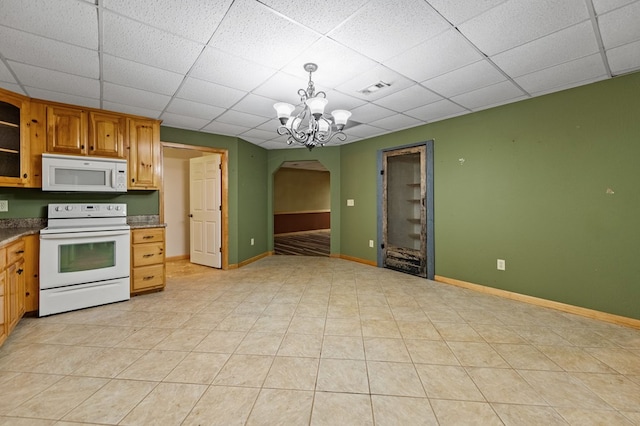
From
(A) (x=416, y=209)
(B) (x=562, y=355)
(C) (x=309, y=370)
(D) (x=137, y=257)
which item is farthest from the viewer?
(A) (x=416, y=209)

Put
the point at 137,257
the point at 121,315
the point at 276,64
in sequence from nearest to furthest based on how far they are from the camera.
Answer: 1. the point at 276,64
2. the point at 121,315
3. the point at 137,257

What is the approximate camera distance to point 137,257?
3.51 metres

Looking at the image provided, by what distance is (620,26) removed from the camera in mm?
1946

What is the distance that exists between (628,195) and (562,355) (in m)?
1.78

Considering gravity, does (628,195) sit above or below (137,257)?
above

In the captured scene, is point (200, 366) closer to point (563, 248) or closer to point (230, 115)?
point (230, 115)

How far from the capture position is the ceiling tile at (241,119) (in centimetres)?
373

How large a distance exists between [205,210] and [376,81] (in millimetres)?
3840

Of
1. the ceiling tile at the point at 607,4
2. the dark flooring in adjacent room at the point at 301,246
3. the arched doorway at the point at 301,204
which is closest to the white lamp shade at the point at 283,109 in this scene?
the ceiling tile at the point at 607,4

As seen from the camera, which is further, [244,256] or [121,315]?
[244,256]

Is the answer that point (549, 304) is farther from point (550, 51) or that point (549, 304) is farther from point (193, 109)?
point (193, 109)

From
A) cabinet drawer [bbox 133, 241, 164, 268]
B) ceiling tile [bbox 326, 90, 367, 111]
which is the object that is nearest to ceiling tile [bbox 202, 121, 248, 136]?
ceiling tile [bbox 326, 90, 367, 111]

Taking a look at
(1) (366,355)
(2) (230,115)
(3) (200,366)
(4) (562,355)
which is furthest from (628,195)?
(2) (230,115)

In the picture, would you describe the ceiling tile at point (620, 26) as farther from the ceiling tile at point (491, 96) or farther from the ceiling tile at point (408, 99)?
the ceiling tile at point (408, 99)
